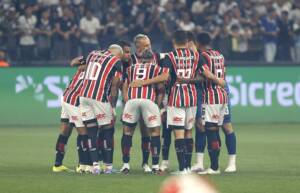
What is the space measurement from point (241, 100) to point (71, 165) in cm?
1070

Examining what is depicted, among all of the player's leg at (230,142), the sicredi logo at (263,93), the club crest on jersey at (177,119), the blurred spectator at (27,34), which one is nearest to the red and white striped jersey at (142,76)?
the club crest on jersey at (177,119)

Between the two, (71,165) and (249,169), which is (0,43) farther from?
(249,169)

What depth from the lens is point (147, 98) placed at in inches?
554

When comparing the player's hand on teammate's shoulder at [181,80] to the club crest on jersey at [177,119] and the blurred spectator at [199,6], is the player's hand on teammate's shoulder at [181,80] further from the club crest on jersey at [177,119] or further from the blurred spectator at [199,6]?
the blurred spectator at [199,6]

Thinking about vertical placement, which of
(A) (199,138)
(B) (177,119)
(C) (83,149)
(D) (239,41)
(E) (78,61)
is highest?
(D) (239,41)

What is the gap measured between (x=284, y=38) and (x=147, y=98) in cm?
1477

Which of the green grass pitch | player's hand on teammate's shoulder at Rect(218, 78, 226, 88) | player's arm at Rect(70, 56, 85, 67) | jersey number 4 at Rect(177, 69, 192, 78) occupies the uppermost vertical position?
player's arm at Rect(70, 56, 85, 67)

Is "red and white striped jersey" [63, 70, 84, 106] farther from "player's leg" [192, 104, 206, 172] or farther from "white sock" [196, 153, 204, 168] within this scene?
"white sock" [196, 153, 204, 168]

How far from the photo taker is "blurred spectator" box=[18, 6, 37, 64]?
2586cm

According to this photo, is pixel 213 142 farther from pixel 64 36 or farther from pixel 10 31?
pixel 10 31

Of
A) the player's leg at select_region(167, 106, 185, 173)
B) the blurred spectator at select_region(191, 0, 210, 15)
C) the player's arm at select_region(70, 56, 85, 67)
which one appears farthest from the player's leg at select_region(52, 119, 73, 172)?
the blurred spectator at select_region(191, 0, 210, 15)

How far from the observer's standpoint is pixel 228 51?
27.3 m

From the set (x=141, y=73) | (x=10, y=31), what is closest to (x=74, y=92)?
(x=141, y=73)

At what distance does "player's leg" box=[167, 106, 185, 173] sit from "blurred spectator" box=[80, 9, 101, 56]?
13.3 metres
